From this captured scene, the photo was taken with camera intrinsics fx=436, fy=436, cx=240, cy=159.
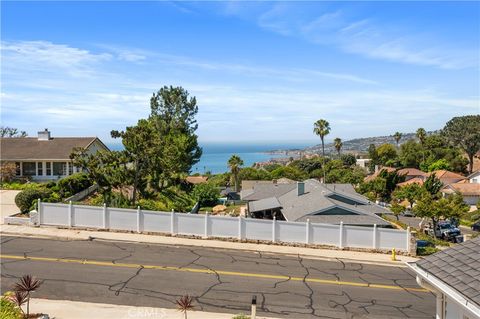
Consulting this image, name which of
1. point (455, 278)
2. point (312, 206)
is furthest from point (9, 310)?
point (312, 206)

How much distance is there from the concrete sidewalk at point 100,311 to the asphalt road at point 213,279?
42cm

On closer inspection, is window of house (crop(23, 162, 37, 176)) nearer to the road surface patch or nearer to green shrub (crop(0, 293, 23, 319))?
the road surface patch

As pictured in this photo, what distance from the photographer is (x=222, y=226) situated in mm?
24562

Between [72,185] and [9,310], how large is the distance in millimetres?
22242

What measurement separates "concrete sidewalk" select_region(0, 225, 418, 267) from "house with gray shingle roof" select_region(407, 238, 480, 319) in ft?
44.9

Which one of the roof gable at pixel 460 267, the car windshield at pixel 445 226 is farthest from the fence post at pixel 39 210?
the car windshield at pixel 445 226

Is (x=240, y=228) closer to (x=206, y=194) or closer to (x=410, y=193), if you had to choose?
(x=206, y=194)

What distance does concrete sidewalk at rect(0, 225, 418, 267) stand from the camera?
72.9 feet

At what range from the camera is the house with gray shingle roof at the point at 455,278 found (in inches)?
273

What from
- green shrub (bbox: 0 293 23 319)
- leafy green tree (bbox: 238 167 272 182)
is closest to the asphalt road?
green shrub (bbox: 0 293 23 319)

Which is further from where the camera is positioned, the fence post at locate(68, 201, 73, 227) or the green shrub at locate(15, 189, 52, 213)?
the green shrub at locate(15, 189, 52, 213)

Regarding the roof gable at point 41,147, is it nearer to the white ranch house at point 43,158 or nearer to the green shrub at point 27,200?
the white ranch house at point 43,158

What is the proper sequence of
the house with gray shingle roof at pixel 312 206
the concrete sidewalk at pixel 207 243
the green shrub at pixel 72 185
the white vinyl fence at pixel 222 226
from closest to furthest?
1. the concrete sidewalk at pixel 207 243
2. the white vinyl fence at pixel 222 226
3. the house with gray shingle roof at pixel 312 206
4. the green shrub at pixel 72 185

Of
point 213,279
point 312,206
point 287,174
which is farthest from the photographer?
point 287,174
